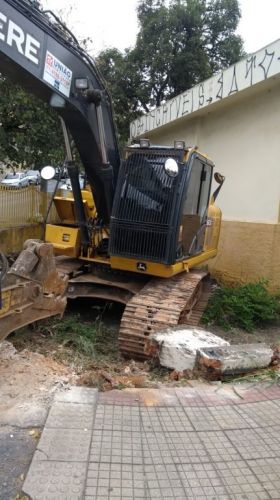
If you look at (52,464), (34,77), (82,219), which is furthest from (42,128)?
(52,464)

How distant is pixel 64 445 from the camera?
119 inches

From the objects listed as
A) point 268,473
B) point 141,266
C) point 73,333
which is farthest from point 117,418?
point 141,266

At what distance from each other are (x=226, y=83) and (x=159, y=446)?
26.7ft

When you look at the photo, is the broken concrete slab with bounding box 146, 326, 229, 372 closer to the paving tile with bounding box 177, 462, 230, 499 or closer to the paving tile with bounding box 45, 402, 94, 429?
the paving tile with bounding box 45, 402, 94, 429

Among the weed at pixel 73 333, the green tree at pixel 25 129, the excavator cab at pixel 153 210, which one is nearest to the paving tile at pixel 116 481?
the weed at pixel 73 333

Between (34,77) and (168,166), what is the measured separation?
173 centimetres

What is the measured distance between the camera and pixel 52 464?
2824 mm

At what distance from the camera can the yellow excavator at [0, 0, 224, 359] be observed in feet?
14.7

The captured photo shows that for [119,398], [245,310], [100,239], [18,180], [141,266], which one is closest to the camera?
[119,398]

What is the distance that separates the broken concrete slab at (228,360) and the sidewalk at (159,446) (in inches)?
10.8

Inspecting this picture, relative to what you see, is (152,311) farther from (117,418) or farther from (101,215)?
(117,418)

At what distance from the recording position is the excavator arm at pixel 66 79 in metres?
4.40

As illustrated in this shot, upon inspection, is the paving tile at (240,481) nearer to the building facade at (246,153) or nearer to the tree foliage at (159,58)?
the building facade at (246,153)

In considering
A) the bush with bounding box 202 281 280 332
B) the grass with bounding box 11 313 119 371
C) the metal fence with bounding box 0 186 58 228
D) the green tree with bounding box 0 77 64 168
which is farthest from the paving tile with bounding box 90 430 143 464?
the green tree with bounding box 0 77 64 168
